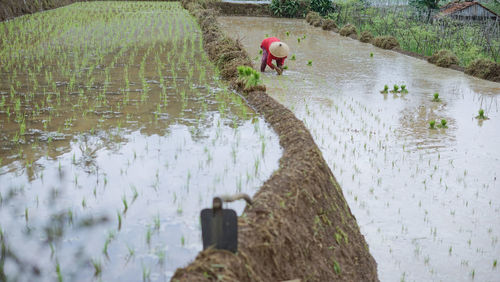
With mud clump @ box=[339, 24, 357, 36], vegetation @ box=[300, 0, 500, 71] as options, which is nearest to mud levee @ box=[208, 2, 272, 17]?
vegetation @ box=[300, 0, 500, 71]

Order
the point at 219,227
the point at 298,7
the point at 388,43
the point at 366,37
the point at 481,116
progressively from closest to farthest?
the point at 219,227, the point at 481,116, the point at 388,43, the point at 366,37, the point at 298,7

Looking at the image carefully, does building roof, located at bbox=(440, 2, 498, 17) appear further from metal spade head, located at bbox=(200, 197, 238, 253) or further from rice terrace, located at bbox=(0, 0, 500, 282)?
metal spade head, located at bbox=(200, 197, 238, 253)

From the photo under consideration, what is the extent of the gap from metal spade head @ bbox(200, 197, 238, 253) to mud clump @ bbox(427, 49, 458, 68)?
8.31 metres

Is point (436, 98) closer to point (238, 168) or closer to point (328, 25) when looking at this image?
point (238, 168)

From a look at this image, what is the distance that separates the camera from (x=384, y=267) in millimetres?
2932

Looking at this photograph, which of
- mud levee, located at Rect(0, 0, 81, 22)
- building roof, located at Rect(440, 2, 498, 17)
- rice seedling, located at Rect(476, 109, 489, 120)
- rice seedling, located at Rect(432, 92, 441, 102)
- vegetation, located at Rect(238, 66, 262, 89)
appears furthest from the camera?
building roof, located at Rect(440, 2, 498, 17)

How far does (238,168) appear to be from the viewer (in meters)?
3.60

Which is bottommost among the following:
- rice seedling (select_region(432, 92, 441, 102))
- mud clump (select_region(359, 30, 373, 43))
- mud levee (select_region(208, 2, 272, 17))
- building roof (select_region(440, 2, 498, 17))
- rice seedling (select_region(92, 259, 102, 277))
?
rice seedling (select_region(92, 259, 102, 277))

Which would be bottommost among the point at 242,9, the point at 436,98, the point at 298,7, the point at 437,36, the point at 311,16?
the point at 436,98

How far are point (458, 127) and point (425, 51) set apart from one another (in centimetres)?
616

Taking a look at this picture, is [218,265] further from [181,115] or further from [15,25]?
[15,25]

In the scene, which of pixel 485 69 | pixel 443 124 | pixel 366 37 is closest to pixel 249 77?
pixel 443 124

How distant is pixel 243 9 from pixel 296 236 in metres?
17.5

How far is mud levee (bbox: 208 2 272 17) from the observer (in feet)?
61.8
